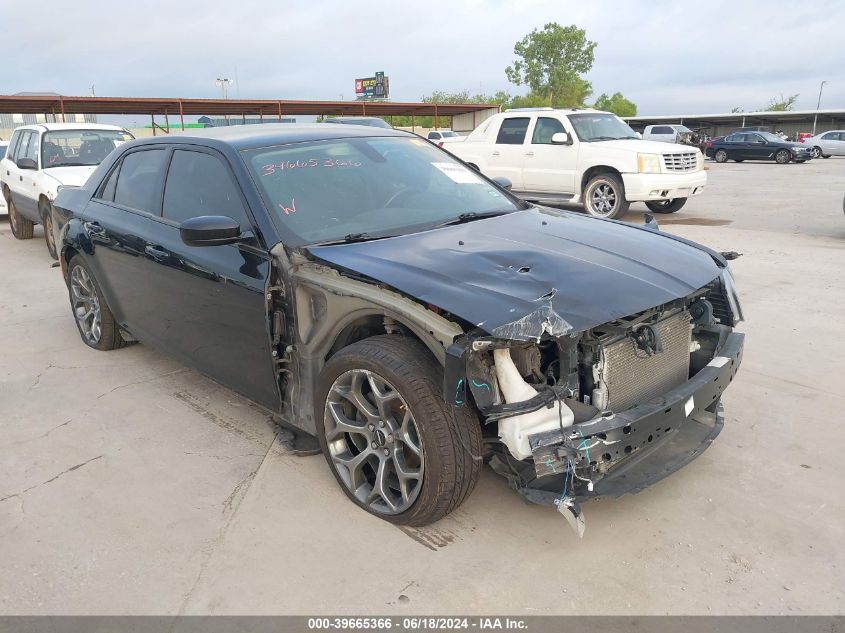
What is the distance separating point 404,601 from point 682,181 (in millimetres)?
10099

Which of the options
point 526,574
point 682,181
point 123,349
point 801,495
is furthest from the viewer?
point 682,181

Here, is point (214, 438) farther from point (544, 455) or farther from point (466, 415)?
point (544, 455)

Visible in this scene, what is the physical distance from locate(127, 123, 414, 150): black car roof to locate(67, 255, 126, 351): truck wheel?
1.28 meters

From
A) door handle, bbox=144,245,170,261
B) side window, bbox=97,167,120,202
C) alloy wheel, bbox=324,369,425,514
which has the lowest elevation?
alloy wheel, bbox=324,369,425,514

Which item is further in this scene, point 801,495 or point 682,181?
point 682,181

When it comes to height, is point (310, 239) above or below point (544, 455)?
above

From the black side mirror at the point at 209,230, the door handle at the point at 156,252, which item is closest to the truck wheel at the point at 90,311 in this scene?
the door handle at the point at 156,252

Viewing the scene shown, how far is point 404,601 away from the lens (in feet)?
8.20

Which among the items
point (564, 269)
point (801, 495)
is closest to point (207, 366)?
point (564, 269)

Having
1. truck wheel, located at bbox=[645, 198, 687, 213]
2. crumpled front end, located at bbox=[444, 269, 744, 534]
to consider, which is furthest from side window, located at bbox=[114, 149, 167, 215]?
truck wheel, located at bbox=[645, 198, 687, 213]

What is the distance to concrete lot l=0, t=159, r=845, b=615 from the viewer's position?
8.31 feet

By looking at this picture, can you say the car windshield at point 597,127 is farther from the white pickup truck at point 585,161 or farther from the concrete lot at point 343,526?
the concrete lot at point 343,526

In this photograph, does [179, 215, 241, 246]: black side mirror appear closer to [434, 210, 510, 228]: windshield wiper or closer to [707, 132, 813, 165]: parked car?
[434, 210, 510, 228]: windshield wiper

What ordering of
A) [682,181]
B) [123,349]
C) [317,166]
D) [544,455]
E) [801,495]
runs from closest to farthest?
1. [544,455]
2. [801,495]
3. [317,166]
4. [123,349]
5. [682,181]
